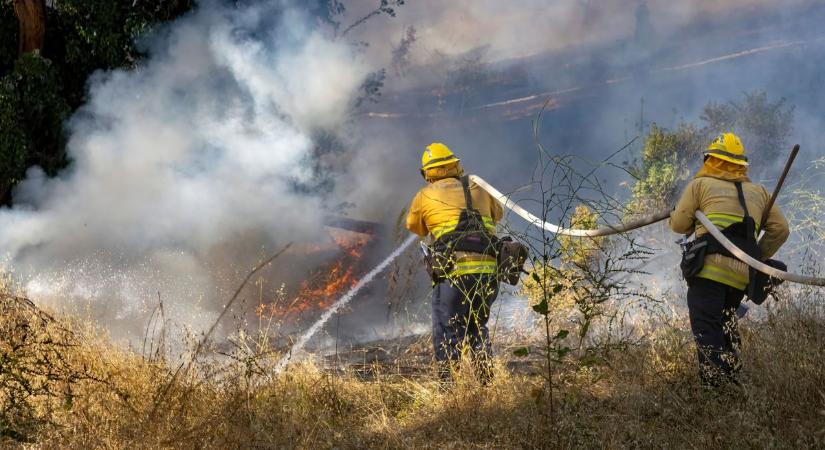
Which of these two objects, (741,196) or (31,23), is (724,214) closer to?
(741,196)

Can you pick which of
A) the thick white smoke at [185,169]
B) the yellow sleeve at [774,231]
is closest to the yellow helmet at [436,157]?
the yellow sleeve at [774,231]

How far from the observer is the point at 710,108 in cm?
2025

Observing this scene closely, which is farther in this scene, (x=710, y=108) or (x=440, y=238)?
(x=710, y=108)

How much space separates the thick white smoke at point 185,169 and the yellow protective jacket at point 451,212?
19.0 feet

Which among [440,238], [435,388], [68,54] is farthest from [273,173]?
[435,388]

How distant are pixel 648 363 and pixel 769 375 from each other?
1.11 metres

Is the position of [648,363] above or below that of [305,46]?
below

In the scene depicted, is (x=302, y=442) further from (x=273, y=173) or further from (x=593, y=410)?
(x=273, y=173)

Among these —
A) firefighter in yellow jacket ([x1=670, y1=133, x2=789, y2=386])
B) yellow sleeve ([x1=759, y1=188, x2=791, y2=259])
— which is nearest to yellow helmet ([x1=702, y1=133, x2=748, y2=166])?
firefighter in yellow jacket ([x1=670, y1=133, x2=789, y2=386])

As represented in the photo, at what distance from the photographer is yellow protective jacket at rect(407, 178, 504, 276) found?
5746mm

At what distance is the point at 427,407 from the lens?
15.1 ft

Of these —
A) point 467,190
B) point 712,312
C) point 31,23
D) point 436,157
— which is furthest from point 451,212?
point 31,23

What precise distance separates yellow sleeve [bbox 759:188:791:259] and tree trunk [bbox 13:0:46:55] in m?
9.02

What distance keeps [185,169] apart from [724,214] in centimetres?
944
